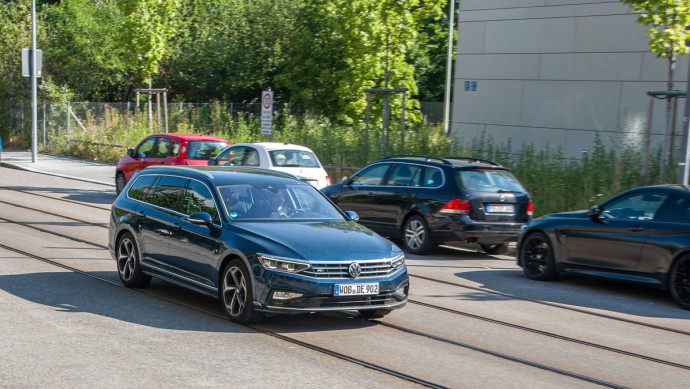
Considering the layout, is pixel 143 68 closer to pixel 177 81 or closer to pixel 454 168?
pixel 177 81

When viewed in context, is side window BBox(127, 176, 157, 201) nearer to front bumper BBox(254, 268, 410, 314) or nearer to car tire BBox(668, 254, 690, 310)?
front bumper BBox(254, 268, 410, 314)

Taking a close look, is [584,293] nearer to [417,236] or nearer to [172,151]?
[417,236]

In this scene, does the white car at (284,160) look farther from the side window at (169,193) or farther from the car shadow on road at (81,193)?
the side window at (169,193)

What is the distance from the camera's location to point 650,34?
696 inches

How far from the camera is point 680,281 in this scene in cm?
1121

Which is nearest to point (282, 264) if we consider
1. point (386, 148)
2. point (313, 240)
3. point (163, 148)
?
point (313, 240)

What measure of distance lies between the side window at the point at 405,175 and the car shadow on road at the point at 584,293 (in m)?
2.46

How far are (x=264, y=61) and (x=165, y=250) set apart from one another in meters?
32.1

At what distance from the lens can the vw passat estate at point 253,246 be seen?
8570 millimetres

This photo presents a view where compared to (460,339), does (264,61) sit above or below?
above

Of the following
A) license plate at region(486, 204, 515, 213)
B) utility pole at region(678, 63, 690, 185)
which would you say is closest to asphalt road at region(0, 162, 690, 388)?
license plate at region(486, 204, 515, 213)

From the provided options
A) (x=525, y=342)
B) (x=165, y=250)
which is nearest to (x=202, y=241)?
(x=165, y=250)

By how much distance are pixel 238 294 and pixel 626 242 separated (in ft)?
17.9

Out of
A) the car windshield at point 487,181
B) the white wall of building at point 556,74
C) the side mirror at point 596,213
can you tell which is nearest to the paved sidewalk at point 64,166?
the white wall of building at point 556,74
